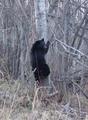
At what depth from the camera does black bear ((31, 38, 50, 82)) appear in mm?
5699

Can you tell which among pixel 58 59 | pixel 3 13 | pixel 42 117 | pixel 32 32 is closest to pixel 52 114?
pixel 42 117

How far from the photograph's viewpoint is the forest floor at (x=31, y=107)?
190 inches

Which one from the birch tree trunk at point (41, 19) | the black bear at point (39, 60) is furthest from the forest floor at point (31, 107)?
the birch tree trunk at point (41, 19)

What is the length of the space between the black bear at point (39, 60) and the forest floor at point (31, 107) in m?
0.29

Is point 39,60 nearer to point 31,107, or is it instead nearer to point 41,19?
point 41,19

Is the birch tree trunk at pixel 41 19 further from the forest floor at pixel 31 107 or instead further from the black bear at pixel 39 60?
the forest floor at pixel 31 107

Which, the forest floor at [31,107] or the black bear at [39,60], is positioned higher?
the black bear at [39,60]

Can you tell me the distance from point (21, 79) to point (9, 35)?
4.58ft

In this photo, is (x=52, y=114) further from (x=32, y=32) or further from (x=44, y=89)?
(x=32, y=32)

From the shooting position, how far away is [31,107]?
5266 mm

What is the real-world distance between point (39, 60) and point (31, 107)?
2.67 feet

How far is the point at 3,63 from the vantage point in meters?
7.46

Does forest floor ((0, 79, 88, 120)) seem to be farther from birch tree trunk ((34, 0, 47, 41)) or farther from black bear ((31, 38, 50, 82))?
birch tree trunk ((34, 0, 47, 41))

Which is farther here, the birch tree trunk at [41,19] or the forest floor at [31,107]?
the birch tree trunk at [41,19]
